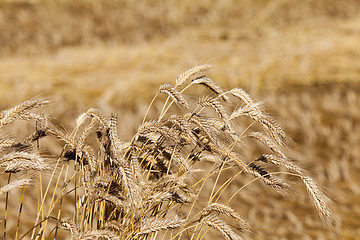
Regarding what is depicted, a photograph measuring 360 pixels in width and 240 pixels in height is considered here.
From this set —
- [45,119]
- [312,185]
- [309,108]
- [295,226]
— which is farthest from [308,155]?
[45,119]

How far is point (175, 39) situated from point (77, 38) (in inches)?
81.9

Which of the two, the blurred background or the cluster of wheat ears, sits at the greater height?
the blurred background

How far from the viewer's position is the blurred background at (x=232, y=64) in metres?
5.25

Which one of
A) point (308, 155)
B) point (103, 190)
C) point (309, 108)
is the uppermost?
point (309, 108)

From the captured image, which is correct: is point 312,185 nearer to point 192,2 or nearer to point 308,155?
Result: point 308,155

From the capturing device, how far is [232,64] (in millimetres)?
7992

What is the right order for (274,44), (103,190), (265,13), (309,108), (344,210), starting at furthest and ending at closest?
(265,13)
(274,44)
(309,108)
(344,210)
(103,190)

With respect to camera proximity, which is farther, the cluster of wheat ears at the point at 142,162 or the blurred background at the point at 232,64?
the blurred background at the point at 232,64

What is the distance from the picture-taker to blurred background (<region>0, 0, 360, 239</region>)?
5.25m

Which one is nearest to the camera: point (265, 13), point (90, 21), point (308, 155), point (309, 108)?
point (308, 155)

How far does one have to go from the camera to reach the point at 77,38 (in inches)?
401

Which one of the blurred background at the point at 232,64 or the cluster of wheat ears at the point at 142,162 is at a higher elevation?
the blurred background at the point at 232,64

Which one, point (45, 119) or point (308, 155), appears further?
point (308, 155)

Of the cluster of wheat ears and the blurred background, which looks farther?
the blurred background
